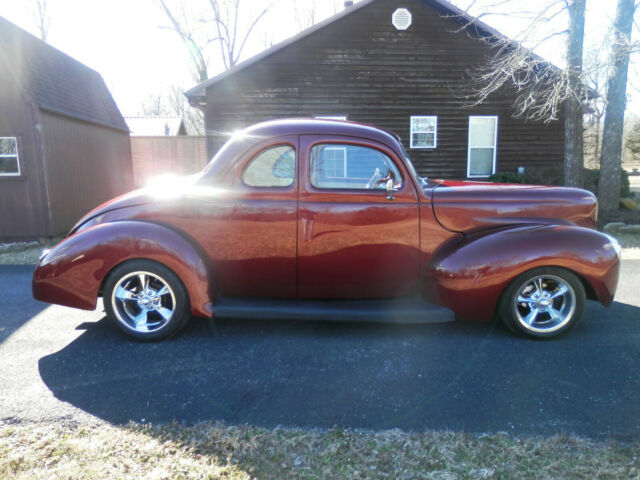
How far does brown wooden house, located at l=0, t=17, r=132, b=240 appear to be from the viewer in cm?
887

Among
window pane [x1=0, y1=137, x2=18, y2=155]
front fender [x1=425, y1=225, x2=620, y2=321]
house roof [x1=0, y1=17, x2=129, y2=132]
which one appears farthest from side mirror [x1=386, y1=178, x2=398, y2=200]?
window pane [x1=0, y1=137, x2=18, y2=155]

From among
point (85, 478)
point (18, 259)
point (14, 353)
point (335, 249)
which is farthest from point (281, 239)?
point (18, 259)

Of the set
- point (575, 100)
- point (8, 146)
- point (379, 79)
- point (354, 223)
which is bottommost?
point (354, 223)

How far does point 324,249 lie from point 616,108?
30.6ft

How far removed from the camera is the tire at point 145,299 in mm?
3473

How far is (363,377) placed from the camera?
2.97 meters

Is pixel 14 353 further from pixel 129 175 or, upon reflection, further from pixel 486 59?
pixel 129 175

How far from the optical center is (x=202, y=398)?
2.71 meters

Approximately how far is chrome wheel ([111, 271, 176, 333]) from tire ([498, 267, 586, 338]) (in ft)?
9.37

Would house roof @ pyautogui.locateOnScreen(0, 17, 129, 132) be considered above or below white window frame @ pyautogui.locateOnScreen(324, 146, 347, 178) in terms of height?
above

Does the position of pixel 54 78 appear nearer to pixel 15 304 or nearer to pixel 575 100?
pixel 15 304

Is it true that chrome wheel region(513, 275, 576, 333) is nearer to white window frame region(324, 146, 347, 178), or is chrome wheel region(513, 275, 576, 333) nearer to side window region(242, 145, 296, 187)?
white window frame region(324, 146, 347, 178)

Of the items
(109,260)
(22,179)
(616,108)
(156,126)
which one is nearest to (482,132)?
(616,108)

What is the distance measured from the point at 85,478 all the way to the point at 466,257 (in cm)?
292
